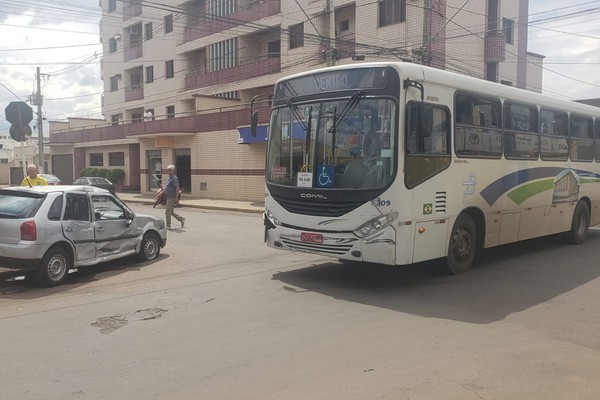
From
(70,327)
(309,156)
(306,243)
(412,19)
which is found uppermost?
(412,19)

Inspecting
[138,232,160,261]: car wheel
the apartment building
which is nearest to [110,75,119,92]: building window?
the apartment building

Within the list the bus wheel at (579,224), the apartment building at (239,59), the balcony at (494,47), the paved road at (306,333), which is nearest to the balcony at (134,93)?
the apartment building at (239,59)

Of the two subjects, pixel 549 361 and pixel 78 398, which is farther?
pixel 549 361

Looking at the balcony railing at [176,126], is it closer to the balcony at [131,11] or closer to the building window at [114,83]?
the building window at [114,83]

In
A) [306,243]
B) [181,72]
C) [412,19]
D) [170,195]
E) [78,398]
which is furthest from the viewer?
[181,72]

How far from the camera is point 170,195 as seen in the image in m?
15.1

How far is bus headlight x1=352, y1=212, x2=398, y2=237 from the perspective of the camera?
22.9 ft

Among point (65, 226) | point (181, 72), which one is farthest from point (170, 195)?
point (181, 72)

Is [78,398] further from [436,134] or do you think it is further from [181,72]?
[181,72]

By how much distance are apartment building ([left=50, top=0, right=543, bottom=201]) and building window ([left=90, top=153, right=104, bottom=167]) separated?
0.33ft

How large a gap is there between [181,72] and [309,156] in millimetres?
35530

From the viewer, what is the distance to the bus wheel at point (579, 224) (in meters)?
11.9

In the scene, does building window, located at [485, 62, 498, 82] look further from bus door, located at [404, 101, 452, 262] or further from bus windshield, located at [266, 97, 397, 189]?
bus windshield, located at [266, 97, 397, 189]

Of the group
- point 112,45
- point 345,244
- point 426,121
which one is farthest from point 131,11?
point 345,244
